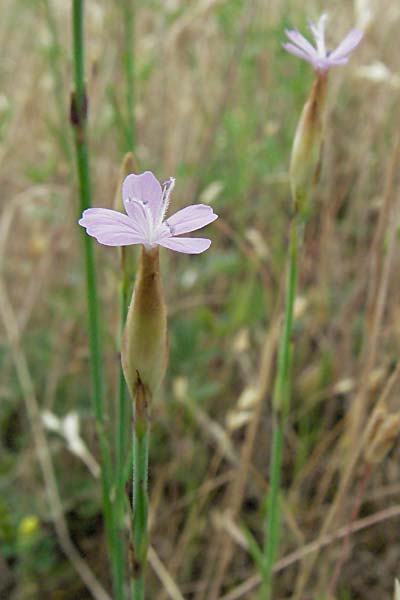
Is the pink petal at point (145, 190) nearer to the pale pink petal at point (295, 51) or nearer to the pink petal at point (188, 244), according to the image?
the pink petal at point (188, 244)

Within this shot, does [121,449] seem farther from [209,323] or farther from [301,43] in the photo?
[209,323]

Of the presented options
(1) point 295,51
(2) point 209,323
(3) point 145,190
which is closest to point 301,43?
(1) point 295,51

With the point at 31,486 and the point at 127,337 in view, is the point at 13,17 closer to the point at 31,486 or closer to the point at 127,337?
the point at 31,486

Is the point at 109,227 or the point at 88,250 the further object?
the point at 88,250

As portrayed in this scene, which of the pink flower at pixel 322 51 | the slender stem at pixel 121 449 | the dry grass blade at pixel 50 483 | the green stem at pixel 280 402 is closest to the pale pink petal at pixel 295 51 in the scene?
the pink flower at pixel 322 51

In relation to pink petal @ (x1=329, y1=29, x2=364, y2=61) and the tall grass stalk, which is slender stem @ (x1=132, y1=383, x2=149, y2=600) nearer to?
the tall grass stalk

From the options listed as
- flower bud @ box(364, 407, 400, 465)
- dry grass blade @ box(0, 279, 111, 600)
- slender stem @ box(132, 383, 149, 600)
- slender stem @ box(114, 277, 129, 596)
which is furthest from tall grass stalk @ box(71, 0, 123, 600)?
dry grass blade @ box(0, 279, 111, 600)
